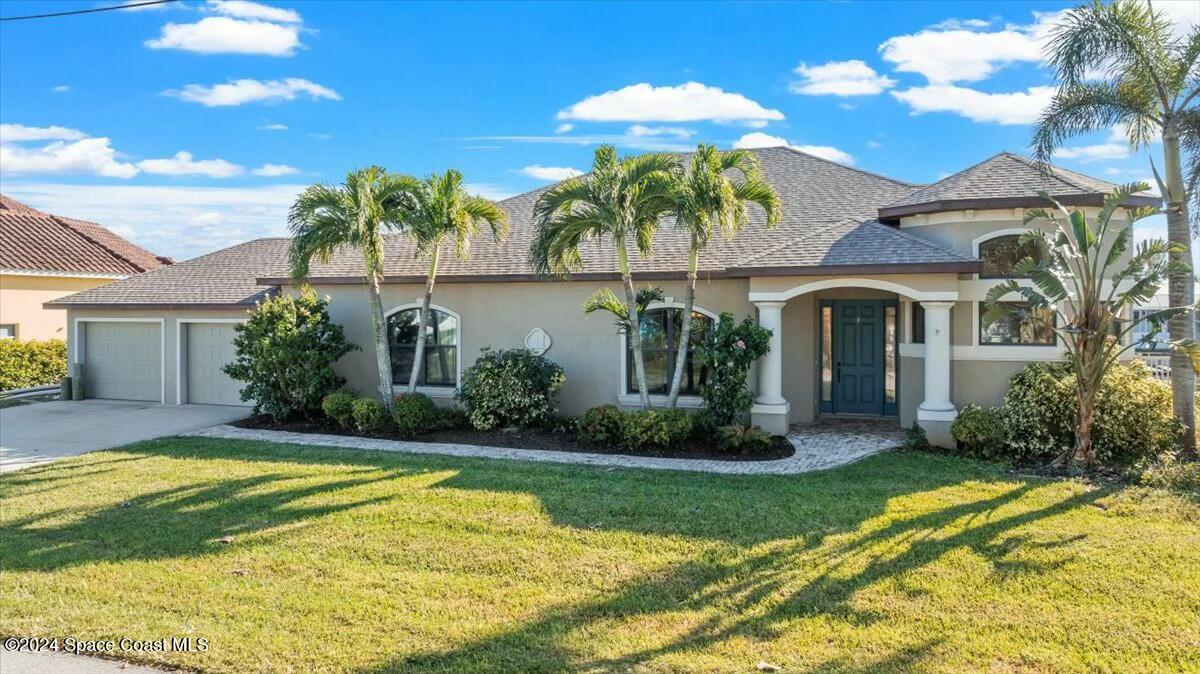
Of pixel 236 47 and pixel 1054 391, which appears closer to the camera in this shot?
pixel 1054 391

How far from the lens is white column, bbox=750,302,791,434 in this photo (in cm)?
1317

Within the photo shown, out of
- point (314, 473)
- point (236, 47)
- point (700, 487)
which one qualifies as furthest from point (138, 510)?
point (236, 47)

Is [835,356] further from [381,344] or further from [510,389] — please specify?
[381,344]

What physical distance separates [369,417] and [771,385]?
7521 millimetres

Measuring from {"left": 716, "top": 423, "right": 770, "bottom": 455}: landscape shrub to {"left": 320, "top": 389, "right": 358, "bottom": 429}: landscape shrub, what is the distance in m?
7.27

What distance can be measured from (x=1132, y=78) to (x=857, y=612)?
1048 cm

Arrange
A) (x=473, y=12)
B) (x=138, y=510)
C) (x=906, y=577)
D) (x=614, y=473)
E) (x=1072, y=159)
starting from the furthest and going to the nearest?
(x=473, y=12) < (x=1072, y=159) < (x=614, y=473) < (x=138, y=510) < (x=906, y=577)

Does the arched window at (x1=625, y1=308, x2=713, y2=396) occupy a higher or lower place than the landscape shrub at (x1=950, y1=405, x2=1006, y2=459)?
higher

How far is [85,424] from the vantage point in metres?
15.8

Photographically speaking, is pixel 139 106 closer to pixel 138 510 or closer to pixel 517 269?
pixel 517 269

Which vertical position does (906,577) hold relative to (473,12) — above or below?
below

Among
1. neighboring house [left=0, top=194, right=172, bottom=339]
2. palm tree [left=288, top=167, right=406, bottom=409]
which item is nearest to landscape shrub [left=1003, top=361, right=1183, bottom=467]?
palm tree [left=288, top=167, right=406, bottom=409]

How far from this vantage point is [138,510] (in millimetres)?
9117

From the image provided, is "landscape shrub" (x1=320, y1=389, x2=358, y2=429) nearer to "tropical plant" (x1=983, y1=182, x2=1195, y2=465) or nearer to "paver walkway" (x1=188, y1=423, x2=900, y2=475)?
"paver walkway" (x1=188, y1=423, x2=900, y2=475)
